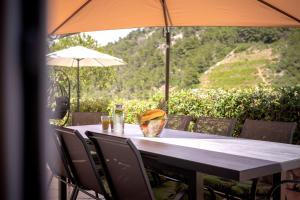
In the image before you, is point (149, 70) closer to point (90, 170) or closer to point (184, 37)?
point (184, 37)

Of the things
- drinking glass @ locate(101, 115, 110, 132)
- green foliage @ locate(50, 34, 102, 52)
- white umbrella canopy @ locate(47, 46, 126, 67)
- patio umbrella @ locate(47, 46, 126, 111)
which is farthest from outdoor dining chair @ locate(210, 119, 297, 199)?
green foliage @ locate(50, 34, 102, 52)

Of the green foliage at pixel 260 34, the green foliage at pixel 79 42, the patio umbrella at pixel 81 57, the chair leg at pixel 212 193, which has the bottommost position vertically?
the chair leg at pixel 212 193

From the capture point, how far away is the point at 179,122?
4.58m

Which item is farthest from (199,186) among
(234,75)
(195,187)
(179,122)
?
(234,75)

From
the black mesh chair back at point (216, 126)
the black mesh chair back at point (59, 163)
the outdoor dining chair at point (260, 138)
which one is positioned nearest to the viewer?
the outdoor dining chair at point (260, 138)

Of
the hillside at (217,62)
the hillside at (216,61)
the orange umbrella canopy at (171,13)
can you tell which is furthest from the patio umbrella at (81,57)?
the hillside at (216,61)

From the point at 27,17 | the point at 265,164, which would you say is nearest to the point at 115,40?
the point at 265,164

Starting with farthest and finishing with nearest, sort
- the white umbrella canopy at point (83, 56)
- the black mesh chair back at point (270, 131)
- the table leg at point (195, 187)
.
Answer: the white umbrella canopy at point (83, 56) < the black mesh chair back at point (270, 131) < the table leg at point (195, 187)

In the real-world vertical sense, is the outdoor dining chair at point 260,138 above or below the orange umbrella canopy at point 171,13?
below

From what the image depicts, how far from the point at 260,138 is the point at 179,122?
1157 mm

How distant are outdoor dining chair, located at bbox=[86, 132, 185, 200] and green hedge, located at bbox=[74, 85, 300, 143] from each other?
3.91 meters

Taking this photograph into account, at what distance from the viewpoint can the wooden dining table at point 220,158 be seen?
2154mm

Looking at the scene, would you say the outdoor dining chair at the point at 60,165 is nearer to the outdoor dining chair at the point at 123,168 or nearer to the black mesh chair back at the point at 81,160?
→ the black mesh chair back at the point at 81,160

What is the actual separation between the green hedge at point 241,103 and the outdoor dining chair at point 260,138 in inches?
85.9
